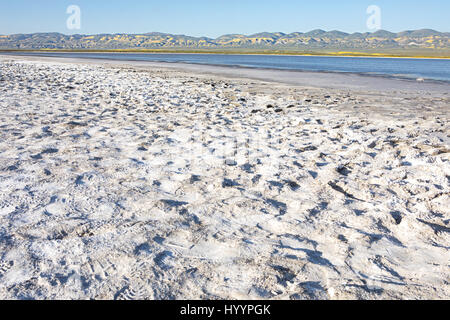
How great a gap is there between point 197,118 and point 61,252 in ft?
14.1

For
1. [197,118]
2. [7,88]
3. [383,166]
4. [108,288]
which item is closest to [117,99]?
[197,118]

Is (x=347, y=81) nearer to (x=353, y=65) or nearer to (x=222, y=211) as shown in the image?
(x=222, y=211)

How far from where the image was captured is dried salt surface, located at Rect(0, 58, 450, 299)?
5.87 feet

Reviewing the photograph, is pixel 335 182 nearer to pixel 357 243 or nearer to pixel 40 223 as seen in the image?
pixel 357 243

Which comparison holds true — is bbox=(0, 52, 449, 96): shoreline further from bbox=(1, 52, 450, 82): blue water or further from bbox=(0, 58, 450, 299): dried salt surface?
bbox=(0, 58, 450, 299): dried salt surface

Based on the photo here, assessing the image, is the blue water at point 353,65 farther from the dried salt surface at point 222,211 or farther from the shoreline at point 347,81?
the dried salt surface at point 222,211

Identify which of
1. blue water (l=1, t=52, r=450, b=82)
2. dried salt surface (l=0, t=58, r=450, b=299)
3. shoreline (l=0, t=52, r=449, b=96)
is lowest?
dried salt surface (l=0, t=58, r=450, b=299)

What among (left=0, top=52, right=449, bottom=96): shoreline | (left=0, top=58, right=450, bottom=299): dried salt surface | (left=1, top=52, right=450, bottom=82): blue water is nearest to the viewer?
(left=0, top=58, right=450, bottom=299): dried salt surface

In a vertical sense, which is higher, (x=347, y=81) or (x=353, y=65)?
(x=353, y=65)

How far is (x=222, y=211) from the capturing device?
8.54 ft

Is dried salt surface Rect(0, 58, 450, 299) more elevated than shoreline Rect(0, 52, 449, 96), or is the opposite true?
shoreline Rect(0, 52, 449, 96)

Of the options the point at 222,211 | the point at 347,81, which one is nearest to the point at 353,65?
the point at 347,81

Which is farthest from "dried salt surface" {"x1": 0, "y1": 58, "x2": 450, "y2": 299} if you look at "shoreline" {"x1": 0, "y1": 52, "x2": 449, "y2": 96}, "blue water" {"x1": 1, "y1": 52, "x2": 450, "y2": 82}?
"blue water" {"x1": 1, "y1": 52, "x2": 450, "y2": 82}

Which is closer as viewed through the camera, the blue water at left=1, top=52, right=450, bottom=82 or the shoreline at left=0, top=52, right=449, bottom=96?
the shoreline at left=0, top=52, right=449, bottom=96
